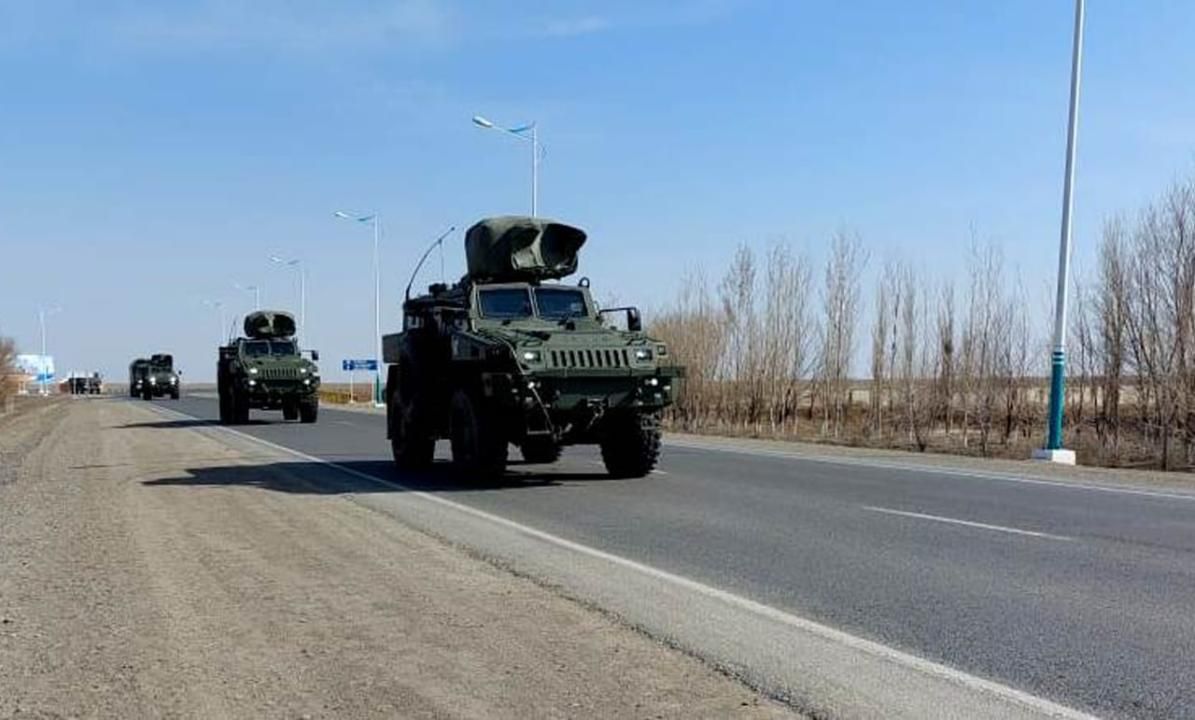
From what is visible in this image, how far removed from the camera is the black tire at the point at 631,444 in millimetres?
16706

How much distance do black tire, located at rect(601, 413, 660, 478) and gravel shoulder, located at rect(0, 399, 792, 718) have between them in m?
4.59

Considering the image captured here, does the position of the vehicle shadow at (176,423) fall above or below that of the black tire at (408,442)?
below

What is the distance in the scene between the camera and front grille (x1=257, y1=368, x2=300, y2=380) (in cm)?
3675

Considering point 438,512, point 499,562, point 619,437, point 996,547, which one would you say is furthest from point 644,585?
point 619,437

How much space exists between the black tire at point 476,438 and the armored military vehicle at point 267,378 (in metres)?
21.4

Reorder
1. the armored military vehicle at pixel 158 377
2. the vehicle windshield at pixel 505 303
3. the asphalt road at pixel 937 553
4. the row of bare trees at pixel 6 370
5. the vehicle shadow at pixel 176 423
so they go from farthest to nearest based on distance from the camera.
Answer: the armored military vehicle at pixel 158 377
the row of bare trees at pixel 6 370
the vehicle shadow at pixel 176 423
the vehicle windshield at pixel 505 303
the asphalt road at pixel 937 553

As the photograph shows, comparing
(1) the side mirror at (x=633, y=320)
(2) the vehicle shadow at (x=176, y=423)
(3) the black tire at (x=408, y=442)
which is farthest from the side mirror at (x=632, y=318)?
(2) the vehicle shadow at (x=176, y=423)

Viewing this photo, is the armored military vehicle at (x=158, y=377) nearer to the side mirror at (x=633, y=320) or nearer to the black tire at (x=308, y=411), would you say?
the black tire at (x=308, y=411)

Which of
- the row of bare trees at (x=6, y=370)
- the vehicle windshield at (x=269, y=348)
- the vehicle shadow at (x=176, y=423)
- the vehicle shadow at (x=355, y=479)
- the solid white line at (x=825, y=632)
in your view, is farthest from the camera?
the row of bare trees at (x=6, y=370)

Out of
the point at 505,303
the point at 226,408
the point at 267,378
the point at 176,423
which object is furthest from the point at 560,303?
the point at 176,423

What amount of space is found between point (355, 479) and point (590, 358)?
4.27m

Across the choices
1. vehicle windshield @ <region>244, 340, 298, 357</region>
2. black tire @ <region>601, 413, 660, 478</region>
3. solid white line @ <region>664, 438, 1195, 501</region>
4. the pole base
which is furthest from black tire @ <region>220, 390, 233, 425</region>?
the pole base

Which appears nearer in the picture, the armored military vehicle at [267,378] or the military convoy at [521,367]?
the military convoy at [521,367]

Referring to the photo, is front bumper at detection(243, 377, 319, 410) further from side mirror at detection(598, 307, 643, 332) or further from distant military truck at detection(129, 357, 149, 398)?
distant military truck at detection(129, 357, 149, 398)
